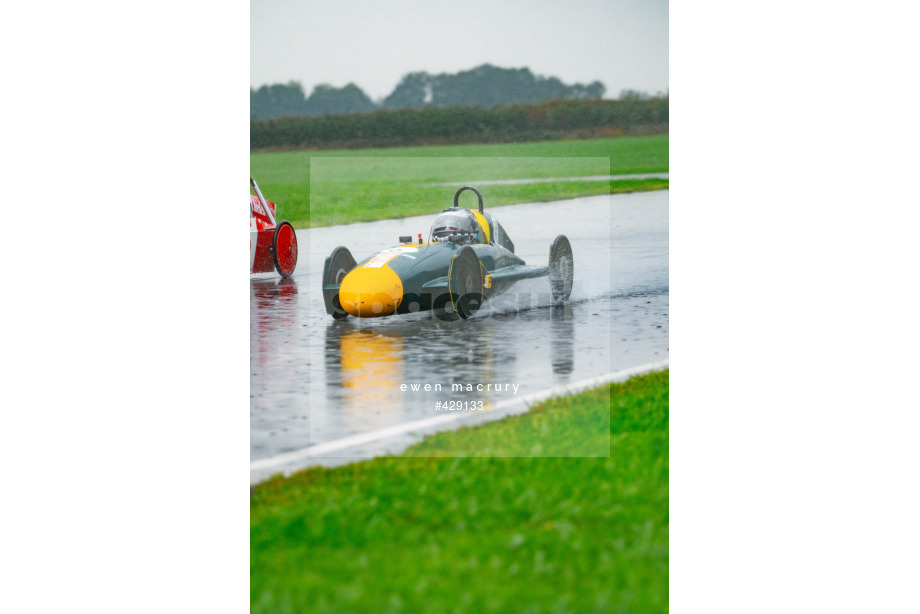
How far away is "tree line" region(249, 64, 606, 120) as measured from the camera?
6824 millimetres

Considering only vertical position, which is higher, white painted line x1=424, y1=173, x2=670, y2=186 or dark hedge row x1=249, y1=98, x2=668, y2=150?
dark hedge row x1=249, y1=98, x2=668, y2=150

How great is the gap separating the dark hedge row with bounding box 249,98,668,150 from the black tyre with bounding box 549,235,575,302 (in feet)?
2.73

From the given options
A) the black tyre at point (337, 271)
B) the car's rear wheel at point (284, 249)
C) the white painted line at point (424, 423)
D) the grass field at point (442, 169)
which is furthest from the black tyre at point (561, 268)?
the car's rear wheel at point (284, 249)

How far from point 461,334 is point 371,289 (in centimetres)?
82

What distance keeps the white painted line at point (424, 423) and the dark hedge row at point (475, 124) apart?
1.73 metres

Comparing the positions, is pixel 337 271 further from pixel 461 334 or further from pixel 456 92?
pixel 456 92

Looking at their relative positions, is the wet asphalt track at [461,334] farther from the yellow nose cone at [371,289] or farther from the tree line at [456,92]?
the tree line at [456,92]

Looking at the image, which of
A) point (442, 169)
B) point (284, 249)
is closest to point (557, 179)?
point (442, 169)

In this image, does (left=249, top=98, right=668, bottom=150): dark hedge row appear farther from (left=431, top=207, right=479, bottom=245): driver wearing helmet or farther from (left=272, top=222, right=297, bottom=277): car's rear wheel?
(left=272, top=222, right=297, bottom=277): car's rear wheel

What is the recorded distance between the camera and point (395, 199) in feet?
23.4

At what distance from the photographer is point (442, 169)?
6.91 meters

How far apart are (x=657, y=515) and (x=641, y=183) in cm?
242

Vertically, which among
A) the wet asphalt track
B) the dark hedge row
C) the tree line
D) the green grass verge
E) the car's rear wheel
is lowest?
the green grass verge

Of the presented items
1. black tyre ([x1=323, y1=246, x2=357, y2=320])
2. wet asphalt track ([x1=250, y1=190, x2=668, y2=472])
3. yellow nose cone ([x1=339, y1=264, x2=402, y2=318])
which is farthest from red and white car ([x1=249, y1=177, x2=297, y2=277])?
yellow nose cone ([x1=339, y1=264, x2=402, y2=318])
